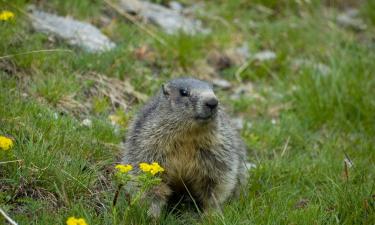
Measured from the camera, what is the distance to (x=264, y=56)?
341 inches

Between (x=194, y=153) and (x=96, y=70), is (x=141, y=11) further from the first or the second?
(x=194, y=153)

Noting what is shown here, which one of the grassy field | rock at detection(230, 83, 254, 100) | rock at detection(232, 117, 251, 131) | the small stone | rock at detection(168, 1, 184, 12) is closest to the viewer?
the grassy field

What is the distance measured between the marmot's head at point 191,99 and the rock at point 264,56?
346cm

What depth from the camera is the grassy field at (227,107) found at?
4.70m

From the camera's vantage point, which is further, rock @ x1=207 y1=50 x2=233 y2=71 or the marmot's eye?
rock @ x1=207 y1=50 x2=233 y2=71

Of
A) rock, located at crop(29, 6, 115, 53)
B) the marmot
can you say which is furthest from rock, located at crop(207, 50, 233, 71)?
the marmot

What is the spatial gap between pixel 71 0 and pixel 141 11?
1078 millimetres

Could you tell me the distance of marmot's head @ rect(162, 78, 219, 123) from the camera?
476 centimetres

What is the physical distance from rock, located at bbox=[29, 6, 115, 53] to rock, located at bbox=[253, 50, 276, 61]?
2136 millimetres

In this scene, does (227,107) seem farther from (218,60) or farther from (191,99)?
(191,99)

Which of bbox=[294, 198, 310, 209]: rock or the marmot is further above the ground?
the marmot

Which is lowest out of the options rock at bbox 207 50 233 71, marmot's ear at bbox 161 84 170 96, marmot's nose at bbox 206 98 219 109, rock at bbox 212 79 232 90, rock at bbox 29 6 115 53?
rock at bbox 212 79 232 90

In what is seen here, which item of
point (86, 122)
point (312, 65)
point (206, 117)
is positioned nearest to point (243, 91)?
point (312, 65)

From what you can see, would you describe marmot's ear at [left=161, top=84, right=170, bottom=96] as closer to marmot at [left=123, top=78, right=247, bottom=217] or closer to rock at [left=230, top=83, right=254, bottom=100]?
marmot at [left=123, top=78, right=247, bottom=217]
